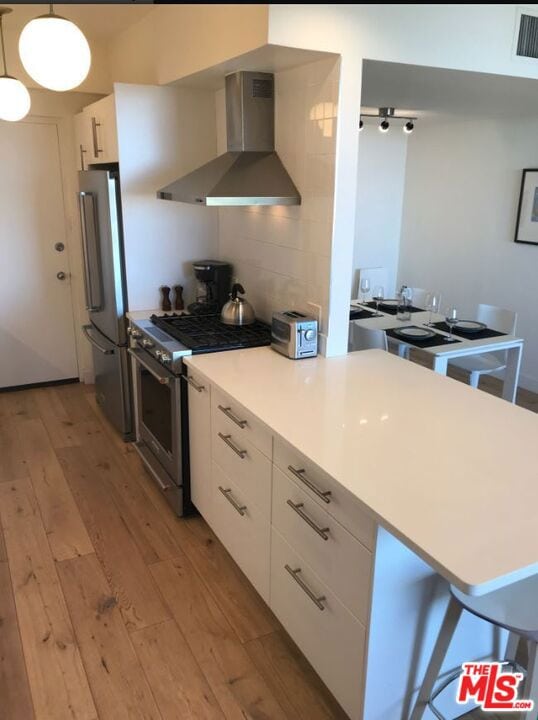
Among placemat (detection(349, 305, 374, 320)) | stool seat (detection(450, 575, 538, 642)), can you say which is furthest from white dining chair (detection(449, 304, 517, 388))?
stool seat (detection(450, 575, 538, 642))

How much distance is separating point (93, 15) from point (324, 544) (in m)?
3.45

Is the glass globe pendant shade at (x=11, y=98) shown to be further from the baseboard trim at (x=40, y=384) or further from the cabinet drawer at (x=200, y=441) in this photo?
the baseboard trim at (x=40, y=384)

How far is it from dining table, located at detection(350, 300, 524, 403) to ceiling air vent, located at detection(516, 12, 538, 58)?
1574mm

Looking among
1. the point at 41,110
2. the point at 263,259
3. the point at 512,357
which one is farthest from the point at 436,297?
the point at 41,110

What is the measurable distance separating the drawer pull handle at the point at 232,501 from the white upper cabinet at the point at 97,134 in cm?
210

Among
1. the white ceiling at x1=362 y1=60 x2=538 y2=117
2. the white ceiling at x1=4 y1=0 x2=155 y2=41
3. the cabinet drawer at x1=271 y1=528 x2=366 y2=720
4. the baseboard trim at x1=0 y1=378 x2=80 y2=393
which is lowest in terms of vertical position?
the baseboard trim at x1=0 y1=378 x2=80 y2=393

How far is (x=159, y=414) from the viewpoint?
9.94 ft

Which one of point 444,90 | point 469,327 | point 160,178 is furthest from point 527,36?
point 160,178

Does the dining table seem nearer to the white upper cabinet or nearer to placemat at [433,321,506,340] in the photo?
placemat at [433,321,506,340]

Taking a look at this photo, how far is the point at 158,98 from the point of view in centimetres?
329

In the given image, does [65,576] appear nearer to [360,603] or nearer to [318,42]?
[360,603]

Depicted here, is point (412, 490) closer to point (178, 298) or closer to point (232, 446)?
point (232, 446)

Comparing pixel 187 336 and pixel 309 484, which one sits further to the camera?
pixel 187 336

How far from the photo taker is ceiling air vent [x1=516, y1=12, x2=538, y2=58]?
2.58m
